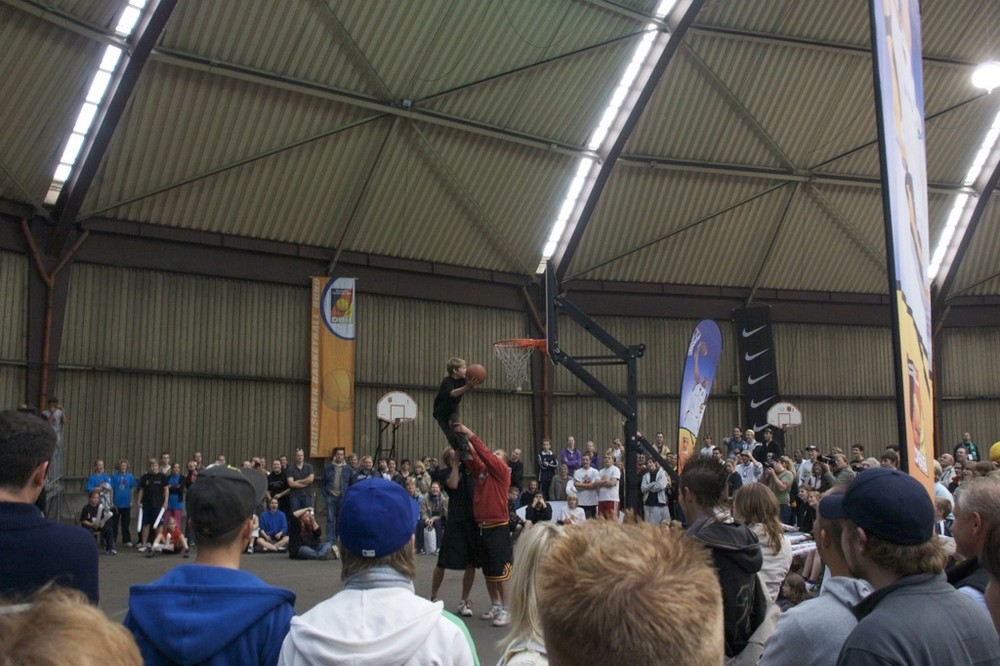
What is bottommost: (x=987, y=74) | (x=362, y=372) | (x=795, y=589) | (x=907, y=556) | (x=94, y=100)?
(x=795, y=589)

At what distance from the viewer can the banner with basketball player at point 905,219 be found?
5.57 metres

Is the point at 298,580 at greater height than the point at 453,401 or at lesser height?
lesser

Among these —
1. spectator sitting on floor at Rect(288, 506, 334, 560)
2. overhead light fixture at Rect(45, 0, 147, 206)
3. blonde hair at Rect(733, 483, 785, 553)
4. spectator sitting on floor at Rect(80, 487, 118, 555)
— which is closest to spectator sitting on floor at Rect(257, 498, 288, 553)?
spectator sitting on floor at Rect(288, 506, 334, 560)

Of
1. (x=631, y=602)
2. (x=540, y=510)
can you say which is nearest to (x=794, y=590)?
(x=631, y=602)

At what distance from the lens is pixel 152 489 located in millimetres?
16172

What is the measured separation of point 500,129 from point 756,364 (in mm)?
9752

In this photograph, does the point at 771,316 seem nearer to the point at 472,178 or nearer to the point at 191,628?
the point at 472,178

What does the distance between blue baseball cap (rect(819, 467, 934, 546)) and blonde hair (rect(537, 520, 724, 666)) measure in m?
1.26

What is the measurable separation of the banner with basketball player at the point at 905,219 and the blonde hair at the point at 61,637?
16.3 feet

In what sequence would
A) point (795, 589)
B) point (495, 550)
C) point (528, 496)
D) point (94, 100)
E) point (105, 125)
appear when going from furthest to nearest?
point (528, 496) < point (94, 100) < point (105, 125) < point (495, 550) < point (795, 589)

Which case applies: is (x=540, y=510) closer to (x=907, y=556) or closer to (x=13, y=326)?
(x=13, y=326)

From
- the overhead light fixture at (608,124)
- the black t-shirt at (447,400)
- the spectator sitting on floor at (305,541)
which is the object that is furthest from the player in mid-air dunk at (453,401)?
the overhead light fixture at (608,124)

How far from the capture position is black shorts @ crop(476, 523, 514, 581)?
8.29 metres

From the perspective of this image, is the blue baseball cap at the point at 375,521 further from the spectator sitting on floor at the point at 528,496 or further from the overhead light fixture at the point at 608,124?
the overhead light fixture at the point at 608,124
